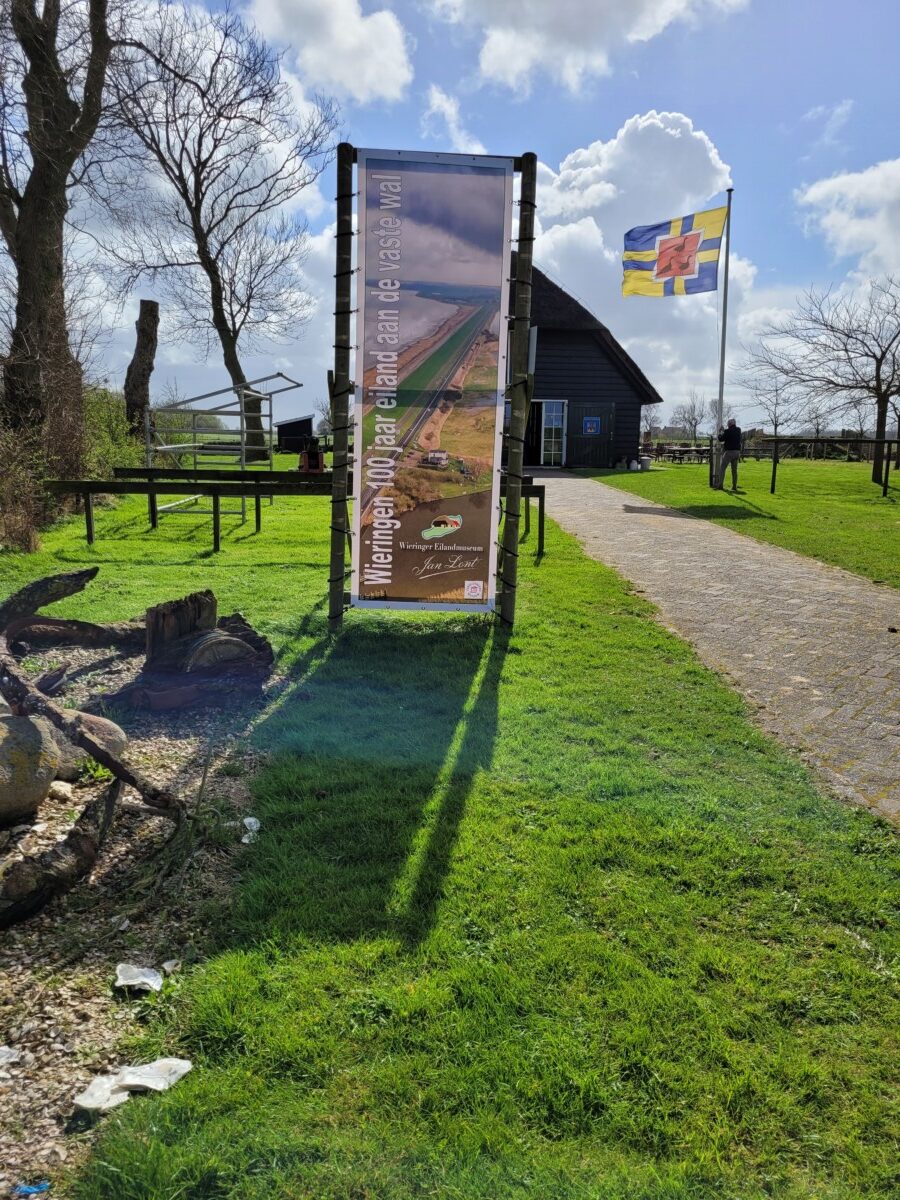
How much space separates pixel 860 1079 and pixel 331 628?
5.17m

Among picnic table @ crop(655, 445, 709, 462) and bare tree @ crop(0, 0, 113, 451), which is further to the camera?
picnic table @ crop(655, 445, 709, 462)

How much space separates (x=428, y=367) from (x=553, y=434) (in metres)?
27.3

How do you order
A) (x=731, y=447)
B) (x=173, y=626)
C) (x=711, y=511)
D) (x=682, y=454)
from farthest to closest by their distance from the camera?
(x=682, y=454)
(x=731, y=447)
(x=711, y=511)
(x=173, y=626)

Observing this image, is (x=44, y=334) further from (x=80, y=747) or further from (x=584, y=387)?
(x=584, y=387)

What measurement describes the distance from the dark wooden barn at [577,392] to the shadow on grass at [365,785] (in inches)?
1066

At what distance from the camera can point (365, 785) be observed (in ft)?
13.2

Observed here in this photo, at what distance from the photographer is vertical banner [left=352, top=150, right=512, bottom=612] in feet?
20.1

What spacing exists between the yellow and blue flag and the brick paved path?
33.8ft

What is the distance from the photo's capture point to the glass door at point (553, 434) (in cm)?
3262

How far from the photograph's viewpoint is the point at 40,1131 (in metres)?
2.07

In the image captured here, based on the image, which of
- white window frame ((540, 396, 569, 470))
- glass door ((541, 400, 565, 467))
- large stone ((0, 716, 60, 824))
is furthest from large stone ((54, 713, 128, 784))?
glass door ((541, 400, 565, 467))

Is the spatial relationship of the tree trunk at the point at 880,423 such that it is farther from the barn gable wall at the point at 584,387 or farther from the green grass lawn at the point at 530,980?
the green grass lawn at the point at 530,980

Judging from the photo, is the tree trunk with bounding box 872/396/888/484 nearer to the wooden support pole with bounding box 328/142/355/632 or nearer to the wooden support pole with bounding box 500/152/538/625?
the wooden support pole with bounding box 500/152/538/625

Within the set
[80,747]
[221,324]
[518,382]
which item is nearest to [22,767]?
[80,747]
